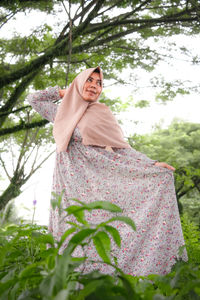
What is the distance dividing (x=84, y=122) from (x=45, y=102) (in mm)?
589

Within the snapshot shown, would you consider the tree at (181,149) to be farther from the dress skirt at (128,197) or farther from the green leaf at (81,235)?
the green leaf at (81,235)

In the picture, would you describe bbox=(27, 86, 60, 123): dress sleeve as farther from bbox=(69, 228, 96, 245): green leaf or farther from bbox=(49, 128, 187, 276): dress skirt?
bbox=(69, 228, 96, 245): green leaf

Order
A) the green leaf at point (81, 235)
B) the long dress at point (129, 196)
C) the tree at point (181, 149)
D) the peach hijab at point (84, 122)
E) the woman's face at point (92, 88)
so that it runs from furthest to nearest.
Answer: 1. the tree at point (181, 149)
2. the woman's face at point (92, 88)
3. the peach hijab at point (84, 122)
4. the long dress at point (129, 196)
5. the green leaf at point (81, 235)

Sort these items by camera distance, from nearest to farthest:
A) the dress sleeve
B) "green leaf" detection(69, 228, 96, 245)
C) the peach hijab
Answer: "green leaf" detection(69, 228, 96, 245)
the peach hijab
the dress sleeve

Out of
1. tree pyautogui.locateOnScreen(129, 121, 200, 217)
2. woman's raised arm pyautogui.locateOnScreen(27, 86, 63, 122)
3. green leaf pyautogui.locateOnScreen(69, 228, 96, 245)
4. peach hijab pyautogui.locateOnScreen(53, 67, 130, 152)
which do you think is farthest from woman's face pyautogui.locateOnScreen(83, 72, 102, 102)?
tree pyautogui.locateOnScreen(129, 121, 200, 217)

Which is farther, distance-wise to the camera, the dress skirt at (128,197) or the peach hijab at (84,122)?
the peach hijab at (84,122)

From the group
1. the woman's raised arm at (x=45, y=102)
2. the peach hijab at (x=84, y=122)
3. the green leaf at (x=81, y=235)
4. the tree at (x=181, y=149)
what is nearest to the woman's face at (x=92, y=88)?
the peach hijab at (x=84, y=122)

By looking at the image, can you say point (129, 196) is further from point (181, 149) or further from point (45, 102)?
point (181, 149)

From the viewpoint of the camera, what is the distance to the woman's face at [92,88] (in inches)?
120

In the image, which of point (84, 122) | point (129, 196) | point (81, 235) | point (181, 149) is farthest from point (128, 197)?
point (181, 149)

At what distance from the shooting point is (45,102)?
324 cm

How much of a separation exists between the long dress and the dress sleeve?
46 centimetres

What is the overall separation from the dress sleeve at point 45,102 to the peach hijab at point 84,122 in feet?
0.66

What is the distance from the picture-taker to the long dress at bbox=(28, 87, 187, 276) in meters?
2.42
